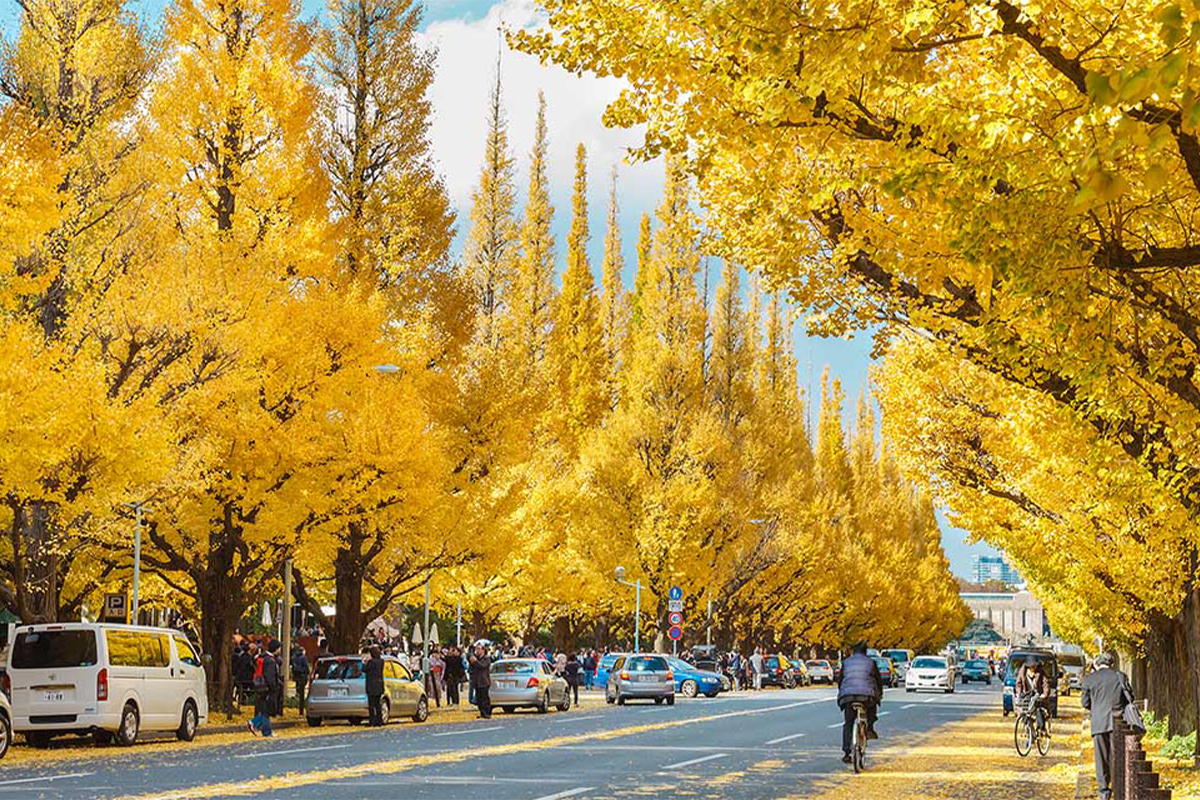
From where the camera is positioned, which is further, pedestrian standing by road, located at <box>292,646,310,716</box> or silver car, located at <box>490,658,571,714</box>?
silver car, located at <box>490,658,571,714</box>

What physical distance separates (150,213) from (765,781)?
585 inches

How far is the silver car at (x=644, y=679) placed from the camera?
44.6m

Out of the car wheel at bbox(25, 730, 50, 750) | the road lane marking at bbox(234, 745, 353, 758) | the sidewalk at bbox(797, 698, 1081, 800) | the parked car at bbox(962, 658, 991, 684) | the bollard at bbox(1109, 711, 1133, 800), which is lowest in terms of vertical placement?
the parked car at bbox(962, 658, 991, 684)

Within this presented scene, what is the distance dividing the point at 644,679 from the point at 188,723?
20482 millimetres

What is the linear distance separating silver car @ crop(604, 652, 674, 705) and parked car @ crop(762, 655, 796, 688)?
30.5 metres

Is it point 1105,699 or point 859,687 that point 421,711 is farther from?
point 1105,699

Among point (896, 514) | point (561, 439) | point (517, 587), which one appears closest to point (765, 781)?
point (517, 587)

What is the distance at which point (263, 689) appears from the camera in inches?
1073

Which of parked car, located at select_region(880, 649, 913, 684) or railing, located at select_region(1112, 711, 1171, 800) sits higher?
railing, located at select_region(1112, 711, 1171, 800)

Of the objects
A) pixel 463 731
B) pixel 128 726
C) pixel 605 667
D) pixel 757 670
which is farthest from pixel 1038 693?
pixel 757 670

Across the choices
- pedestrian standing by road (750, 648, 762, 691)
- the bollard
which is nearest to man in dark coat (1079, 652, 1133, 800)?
the bollard

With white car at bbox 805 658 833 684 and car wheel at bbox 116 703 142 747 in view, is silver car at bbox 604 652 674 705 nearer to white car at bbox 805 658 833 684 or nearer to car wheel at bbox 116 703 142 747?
car wheel at bbox 116 703 142 747

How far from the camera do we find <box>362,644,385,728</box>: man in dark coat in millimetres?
31312

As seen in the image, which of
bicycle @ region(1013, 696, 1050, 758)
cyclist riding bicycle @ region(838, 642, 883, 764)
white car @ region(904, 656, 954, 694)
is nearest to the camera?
cyclist riding bicycle @ region(838, 642, 883, 764)
